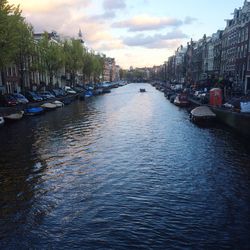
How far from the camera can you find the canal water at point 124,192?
538 inches

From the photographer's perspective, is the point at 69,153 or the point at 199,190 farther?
the point at 69,153

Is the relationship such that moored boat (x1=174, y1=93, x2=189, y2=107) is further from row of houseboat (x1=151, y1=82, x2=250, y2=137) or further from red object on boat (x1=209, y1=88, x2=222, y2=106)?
red object on boat (x1=209, y1=88, x2=222, y2=106)

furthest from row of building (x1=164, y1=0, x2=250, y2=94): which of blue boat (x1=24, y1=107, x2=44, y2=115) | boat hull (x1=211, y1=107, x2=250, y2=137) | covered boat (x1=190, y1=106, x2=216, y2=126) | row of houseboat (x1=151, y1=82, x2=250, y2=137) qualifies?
blue boat (x1=24, y1=107, x2=44, y2=115)

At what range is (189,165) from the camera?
2402 centimetres

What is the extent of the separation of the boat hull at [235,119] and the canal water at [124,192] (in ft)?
5.77

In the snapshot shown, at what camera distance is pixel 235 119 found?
125 feet

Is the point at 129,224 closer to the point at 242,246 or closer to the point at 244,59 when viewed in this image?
the point at 242,246

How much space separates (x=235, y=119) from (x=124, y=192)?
24.7m

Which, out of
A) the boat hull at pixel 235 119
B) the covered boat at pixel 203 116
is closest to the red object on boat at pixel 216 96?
the boat hull at pixel 235 119

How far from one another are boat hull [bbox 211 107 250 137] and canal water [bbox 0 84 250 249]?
1.76m

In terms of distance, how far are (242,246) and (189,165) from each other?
1127cm

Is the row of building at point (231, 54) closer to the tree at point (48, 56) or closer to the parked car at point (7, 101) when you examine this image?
the parked car at point (7, 101)

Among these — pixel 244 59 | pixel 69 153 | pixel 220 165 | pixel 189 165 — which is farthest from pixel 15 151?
pixel 244 59

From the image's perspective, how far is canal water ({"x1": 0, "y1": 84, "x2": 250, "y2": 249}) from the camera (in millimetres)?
13656
